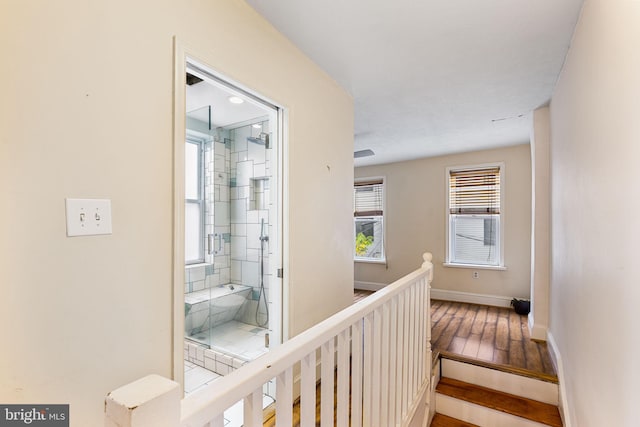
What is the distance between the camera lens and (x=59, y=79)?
3.06 feet

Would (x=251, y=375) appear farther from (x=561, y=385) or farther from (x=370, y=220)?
(x=370, y=220)

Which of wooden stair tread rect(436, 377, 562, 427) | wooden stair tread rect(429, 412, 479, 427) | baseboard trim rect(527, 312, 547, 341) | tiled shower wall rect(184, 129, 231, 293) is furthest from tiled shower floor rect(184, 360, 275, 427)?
baseboard trim rect(527, 312, 547, 341)

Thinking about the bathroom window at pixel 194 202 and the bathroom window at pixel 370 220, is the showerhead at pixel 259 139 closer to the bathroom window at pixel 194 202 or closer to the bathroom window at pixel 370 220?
the bathroom window at pixel 194 202

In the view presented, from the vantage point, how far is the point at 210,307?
3008mm

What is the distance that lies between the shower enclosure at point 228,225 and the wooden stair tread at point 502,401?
67.8 inches

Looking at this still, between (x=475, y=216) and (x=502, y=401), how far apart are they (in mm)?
2726

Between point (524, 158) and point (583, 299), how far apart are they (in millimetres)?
3173

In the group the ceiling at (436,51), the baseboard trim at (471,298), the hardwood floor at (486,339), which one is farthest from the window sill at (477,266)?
the ceiling at (436,51)

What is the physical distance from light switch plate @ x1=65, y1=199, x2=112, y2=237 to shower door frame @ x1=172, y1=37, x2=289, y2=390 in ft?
0.79

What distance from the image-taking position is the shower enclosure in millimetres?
3059

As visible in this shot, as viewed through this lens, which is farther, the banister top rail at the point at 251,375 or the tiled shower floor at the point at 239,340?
the tiled shower floor at the point at 239,340

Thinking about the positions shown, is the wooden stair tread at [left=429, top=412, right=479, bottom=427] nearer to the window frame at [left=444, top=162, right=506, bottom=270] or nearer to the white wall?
the white wall

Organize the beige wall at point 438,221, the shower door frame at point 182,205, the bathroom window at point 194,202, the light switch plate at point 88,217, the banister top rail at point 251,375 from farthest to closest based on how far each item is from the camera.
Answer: the beige wall at point 438,221, the bathroom window at point 194,202, the shower door frame at point 182,205, the light switch plate at point 88,217, the banister top rail at point 251,375

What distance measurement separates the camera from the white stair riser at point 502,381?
7.48 ft
